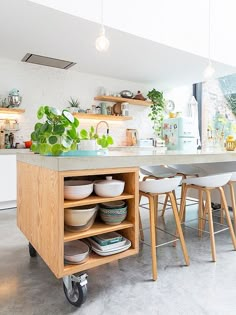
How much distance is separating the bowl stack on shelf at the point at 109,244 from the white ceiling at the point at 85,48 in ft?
7.60

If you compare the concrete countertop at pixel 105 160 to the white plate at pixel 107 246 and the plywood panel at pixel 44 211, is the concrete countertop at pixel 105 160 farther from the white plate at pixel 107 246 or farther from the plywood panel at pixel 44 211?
the white plate at pixel 107 246

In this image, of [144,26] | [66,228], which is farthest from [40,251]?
[144,26]

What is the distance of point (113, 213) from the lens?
148 cm

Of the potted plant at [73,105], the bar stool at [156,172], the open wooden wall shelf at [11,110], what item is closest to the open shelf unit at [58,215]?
the bar stool at [156,172]

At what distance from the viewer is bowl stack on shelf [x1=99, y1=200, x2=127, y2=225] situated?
1.48 metres

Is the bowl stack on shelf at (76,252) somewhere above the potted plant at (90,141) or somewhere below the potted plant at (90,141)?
below

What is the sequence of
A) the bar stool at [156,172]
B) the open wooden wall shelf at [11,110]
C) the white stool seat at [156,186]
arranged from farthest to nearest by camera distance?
the open wooden wall shelf at [11,110], the bar stool at [156,172], the white stool seat at [156,186]

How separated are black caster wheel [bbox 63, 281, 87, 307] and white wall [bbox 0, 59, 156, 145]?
130 inches

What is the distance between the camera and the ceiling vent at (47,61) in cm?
388

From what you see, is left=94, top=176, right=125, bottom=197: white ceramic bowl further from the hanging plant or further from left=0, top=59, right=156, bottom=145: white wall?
the hanging plant

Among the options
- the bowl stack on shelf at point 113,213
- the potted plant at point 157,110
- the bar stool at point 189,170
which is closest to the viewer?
the bowl stack on shelf at point 113,213

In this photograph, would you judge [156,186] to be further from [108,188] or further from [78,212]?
[78,212]

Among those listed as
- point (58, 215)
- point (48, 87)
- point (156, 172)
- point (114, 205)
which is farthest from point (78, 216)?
point (48, 87)

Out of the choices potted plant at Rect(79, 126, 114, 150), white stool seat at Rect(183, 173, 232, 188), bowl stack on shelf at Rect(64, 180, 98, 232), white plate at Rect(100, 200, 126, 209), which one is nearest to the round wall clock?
white stool seat at Rect(183, 173, 232, 188)
